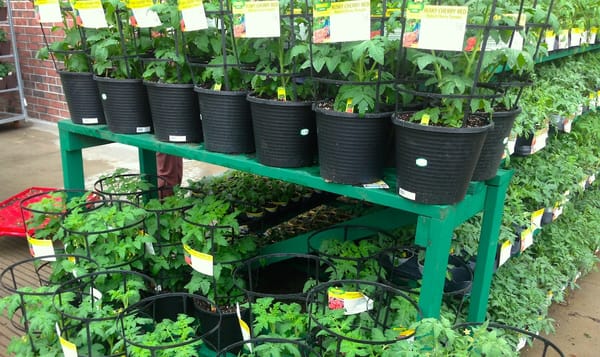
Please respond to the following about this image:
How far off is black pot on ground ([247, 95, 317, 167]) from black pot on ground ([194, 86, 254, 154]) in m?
0.11

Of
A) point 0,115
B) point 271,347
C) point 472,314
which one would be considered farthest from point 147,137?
point 0,115

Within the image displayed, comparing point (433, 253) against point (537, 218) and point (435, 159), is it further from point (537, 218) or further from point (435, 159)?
point (537, 218)

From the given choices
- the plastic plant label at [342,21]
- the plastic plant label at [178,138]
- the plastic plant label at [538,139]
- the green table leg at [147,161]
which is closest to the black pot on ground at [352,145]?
the plastic plant label at [342,21]

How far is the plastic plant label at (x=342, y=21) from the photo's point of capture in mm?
1664

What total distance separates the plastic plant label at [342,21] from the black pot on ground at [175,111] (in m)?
0.74

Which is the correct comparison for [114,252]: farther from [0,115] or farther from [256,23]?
[0,115]

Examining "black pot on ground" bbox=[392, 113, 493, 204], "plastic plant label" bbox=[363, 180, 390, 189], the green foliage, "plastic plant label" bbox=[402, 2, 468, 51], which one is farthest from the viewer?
"plastic plant label" bbox=[363, 180, 390, 189]

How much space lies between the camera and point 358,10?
1661 millimetres

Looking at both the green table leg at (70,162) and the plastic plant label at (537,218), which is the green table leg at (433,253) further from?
the green table leg at (70,162)

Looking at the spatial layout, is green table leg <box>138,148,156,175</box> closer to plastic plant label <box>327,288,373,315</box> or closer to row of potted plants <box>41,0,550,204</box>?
row of potted plants <box>41,0,550,204</box>

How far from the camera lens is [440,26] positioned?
1.53 meters

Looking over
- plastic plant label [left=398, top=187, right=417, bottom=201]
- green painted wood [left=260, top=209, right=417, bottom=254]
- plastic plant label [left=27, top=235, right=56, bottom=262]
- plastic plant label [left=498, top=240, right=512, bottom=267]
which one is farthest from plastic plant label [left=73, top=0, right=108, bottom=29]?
plastic plant label [left=498, top=240, right=512, bottom=267]

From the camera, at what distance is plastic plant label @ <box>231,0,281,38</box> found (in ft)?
6.25

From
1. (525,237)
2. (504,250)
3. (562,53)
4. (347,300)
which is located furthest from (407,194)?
(562,53)
